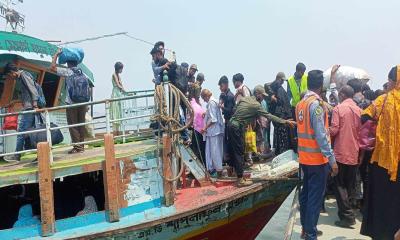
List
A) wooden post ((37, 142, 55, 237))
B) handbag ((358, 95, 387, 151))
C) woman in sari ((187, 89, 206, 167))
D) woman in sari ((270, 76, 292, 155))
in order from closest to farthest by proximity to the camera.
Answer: wooden post ((37, 142, 55, 237)) → handbag ((358, 95, 387, 151)) → woman in sari ((187, 89, 206, 167)) → woman in sari ((270, 76, 292, 155))

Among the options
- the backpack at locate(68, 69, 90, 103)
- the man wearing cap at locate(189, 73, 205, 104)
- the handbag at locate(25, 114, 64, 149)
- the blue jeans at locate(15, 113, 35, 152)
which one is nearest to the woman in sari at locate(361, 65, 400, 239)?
the backpack at locate(68, 69, 90, 103)

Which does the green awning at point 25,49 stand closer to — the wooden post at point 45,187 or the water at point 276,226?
the wooden post at point 45,187

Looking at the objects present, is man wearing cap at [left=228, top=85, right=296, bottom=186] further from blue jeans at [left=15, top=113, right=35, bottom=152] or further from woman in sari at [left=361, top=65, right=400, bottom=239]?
blue jeans at [left=15, top=113, right=35, bottom=152]

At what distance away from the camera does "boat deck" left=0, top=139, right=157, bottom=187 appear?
4812 mm

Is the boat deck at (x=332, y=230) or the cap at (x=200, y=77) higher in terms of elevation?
the cap at (x=200, y=77)

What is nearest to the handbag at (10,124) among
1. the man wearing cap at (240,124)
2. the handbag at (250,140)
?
the man wearing cap at (240,124)

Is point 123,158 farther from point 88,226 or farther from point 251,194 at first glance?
point 251,194

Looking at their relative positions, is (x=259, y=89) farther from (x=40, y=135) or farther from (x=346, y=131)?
(x=40, y=135)

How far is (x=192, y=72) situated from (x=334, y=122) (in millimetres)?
3726

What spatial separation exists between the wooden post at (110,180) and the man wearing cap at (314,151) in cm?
224

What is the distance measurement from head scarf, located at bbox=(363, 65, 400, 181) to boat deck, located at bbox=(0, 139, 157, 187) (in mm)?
2755

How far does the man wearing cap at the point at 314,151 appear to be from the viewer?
4699mm

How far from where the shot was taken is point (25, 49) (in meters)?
7.51

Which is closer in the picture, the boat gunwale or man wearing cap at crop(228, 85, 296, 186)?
the boat gunwale
